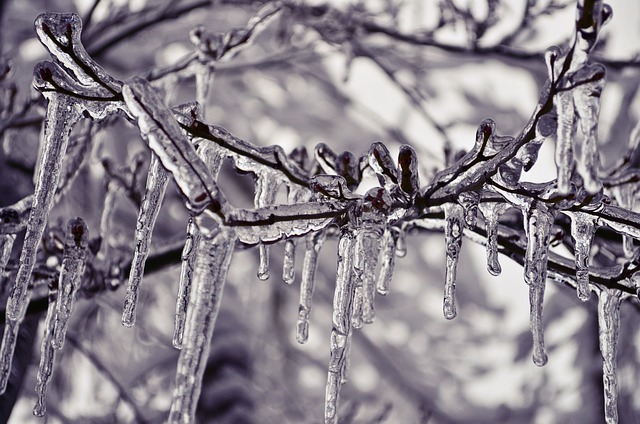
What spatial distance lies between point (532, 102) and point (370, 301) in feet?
7.17

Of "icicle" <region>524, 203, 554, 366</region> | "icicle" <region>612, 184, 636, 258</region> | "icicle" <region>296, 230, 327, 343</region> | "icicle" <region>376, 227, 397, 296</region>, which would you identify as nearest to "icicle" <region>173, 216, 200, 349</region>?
"icicle" <region>296, 230, 327, 343</region>

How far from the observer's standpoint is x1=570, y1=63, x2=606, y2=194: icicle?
540 mm

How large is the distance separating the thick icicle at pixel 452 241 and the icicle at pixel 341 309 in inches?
5.1

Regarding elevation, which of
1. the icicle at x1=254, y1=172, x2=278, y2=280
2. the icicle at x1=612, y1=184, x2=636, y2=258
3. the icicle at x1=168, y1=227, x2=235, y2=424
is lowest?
the icicle at x1=168, y1=227, x2=235, y2=424

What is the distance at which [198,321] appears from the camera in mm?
589

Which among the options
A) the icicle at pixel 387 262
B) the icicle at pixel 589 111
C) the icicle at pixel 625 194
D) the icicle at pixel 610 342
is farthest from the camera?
the icicle at pixel 625 194

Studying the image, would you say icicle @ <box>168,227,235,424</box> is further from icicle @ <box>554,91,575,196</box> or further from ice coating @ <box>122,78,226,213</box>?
icicle @ <box>554,91,575,196</box>

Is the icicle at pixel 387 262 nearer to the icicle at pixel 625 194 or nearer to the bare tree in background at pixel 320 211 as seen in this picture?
the bare tree in background at pixel 320 211

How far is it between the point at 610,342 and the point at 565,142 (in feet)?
1.20

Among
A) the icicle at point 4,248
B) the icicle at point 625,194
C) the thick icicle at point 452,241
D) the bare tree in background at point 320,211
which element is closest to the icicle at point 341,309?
the bare tree in background at point 320,211

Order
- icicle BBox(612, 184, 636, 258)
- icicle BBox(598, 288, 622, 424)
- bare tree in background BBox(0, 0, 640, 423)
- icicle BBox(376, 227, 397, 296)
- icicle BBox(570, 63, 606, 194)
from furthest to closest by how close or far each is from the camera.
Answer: icicle BBox(612, 184, 636, 258) → icicle BBox(376, 227, 397, 296) → icicle BBox(598, 288, 622, 424) → bare tree in background BBox(0, 0, 640, 423) → icicle BBox(570, 63, 606, 194)

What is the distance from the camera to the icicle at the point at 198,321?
23.1 inches

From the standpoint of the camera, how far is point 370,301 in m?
0.74

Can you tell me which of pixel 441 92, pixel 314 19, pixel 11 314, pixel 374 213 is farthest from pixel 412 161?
pixel 441 92
